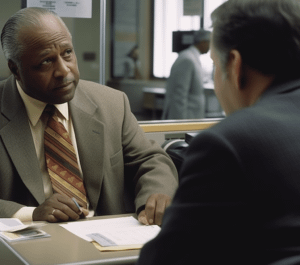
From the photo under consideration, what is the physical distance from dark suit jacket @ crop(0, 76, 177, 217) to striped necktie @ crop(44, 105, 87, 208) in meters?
0.05

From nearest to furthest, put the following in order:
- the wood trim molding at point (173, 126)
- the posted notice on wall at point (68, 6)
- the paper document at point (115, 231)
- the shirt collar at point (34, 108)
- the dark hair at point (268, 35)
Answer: the dark hair at point (268, 35), the paper document at point (115, 231), the shirt collar at point (34, 108), the posted notice on wall at point (68, 6), the wood trim molding at point (173, 126)

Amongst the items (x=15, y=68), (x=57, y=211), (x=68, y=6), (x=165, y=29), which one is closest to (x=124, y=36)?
(x=165, y=29)

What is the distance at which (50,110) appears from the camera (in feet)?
6.79

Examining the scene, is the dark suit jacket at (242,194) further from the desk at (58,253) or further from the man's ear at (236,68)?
the desk at (58,253)

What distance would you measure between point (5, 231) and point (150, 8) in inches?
286

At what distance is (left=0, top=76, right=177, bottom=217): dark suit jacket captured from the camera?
6.49 feet

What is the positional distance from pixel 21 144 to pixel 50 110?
6.8 inches

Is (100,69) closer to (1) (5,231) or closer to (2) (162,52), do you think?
(1) (5,231)

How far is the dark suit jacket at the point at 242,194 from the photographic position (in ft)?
2.89

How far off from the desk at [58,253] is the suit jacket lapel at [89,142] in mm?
583

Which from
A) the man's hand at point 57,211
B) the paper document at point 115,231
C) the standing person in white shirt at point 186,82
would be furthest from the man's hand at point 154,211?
the standing person in white shirt at point 186,82

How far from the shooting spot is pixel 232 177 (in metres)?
0.88

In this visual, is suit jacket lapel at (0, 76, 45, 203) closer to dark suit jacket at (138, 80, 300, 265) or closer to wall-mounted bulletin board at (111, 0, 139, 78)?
dark suit jacket at (138, 80, 300, 265)

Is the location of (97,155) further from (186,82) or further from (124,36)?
(124,36)
